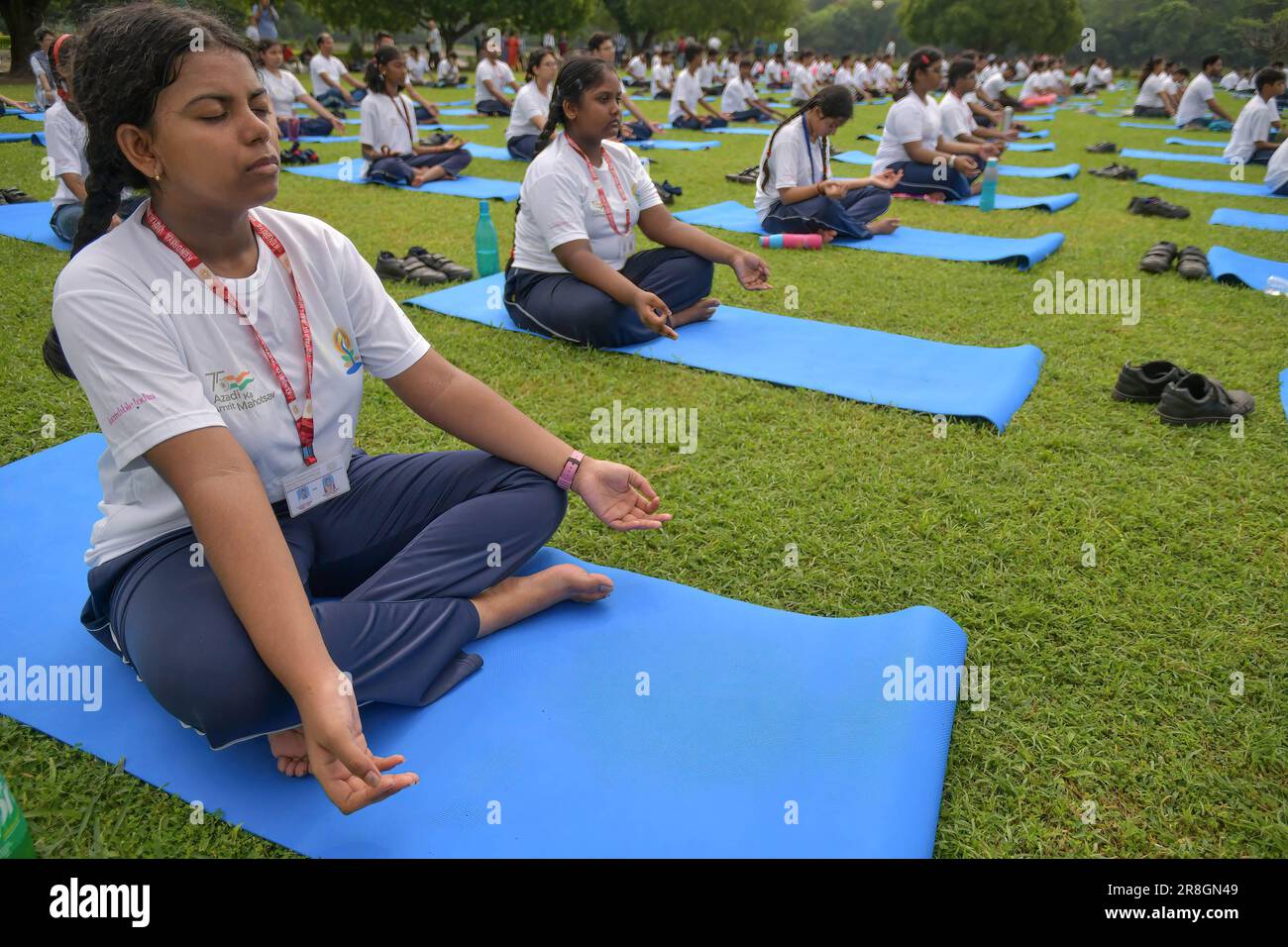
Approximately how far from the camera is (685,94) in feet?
46.3

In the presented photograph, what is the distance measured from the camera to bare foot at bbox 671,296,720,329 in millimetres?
4758

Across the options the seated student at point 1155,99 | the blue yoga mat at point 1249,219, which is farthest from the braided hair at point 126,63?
the seated student at point 1155,99

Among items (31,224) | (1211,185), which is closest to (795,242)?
(31,224)

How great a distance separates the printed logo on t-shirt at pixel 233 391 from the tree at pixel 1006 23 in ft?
163

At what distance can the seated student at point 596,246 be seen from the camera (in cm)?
420

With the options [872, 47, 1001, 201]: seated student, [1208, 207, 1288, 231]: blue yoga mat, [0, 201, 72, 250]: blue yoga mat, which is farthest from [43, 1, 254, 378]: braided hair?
[1208, 207, 1288, 231]: blue yoga mat

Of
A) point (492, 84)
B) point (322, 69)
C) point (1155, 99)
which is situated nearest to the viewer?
point (492, 84)

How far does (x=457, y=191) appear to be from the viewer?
833 centimetres

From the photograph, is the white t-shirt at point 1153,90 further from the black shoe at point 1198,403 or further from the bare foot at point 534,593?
the bare foot at point 534,593

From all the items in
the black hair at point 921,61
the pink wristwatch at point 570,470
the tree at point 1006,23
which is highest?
the tree at point 1006,23

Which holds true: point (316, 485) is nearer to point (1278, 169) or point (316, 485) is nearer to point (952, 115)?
point (952, 115)

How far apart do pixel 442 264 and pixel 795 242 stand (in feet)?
8.27
